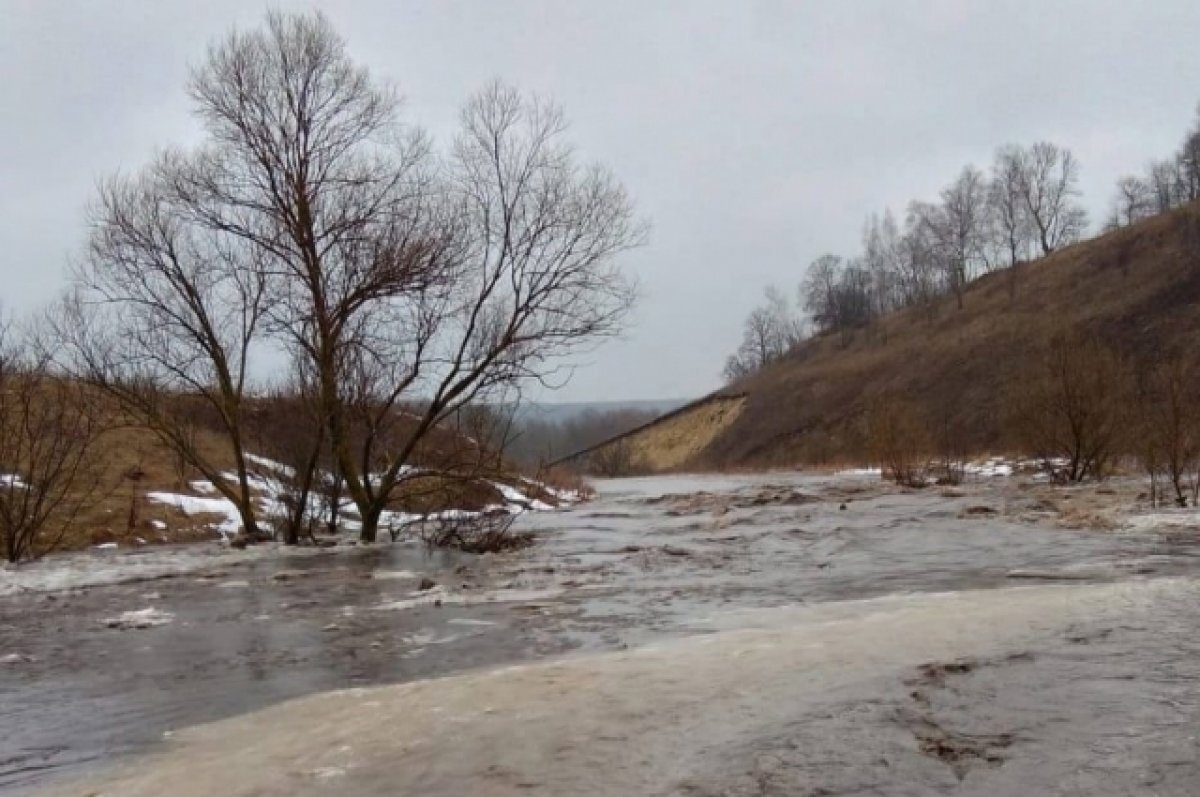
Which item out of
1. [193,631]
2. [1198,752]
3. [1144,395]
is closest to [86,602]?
[193,631]

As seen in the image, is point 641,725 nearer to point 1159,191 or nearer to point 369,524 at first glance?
point 369,524

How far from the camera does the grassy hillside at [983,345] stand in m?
54.5

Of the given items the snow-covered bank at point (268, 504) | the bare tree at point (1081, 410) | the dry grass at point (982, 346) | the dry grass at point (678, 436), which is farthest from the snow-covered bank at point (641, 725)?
the dry grass at point (678, 436)

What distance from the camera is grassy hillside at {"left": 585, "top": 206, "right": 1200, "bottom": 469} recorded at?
179ft

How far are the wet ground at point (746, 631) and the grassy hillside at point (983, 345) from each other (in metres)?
36.1

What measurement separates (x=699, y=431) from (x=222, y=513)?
242 feet

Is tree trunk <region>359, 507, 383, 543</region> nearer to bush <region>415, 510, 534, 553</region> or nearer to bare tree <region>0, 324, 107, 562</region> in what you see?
bush <region>415, 510, 534, 553</region>

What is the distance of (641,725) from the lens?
17.1ft

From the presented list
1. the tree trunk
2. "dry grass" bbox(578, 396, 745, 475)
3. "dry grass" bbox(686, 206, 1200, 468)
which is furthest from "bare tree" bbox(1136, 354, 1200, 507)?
"dry grass" bbox(578, 396, 745, 475)

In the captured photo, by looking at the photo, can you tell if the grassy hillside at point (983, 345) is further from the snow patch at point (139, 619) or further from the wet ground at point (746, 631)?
the snow patch at point (139, 619)

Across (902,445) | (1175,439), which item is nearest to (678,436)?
(902,445)

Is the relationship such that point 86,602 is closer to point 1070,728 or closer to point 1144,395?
point 1070,728

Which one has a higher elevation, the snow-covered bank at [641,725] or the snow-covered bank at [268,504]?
the snow-covered bank at [268,504]

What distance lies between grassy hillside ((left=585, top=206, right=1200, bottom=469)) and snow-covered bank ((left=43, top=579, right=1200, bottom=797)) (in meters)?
41.4
